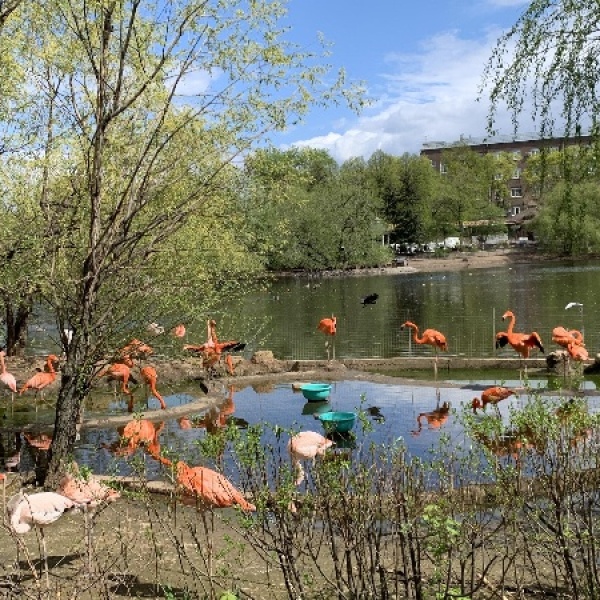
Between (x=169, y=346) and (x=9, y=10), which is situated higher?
(x=9, y=10)

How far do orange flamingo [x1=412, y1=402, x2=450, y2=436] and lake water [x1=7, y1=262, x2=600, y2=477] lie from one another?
0.08 metres

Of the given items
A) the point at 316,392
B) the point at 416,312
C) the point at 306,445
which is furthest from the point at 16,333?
the point at 416,312

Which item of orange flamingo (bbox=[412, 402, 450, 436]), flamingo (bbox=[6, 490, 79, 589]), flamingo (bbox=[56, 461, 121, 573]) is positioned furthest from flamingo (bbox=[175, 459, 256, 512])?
orange flamingo (bbox=[412, 402, 450, 436])

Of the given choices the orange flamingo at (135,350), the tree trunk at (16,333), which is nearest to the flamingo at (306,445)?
the orange flamingo at (135,350)

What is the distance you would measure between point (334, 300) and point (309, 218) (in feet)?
77.8

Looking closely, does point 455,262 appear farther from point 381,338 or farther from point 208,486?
point 208,486

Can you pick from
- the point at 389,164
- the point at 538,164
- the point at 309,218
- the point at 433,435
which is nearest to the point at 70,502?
the point at 538,164

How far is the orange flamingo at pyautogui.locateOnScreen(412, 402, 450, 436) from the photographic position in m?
11.4

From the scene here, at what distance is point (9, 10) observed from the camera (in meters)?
7.63

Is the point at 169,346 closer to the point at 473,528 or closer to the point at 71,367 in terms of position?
the point at 71,367

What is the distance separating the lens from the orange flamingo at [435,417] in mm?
11435

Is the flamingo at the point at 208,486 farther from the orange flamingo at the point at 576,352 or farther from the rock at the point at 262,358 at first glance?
the rock at the point at 262,358

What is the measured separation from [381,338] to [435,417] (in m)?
11.0

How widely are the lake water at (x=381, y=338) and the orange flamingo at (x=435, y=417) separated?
0.08 metres
